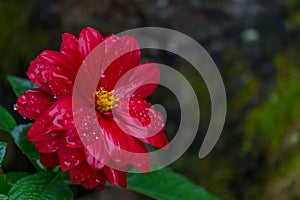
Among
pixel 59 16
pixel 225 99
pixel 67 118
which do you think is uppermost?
pixel 225 99

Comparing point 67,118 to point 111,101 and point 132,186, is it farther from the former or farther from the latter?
point 132,186

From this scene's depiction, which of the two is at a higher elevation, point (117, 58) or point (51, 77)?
point (117, 58)

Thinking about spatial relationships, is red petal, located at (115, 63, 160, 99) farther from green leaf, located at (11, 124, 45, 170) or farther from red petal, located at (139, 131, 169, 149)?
green leaf, located at (11, 124, 45, 170)

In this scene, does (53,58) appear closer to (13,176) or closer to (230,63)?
(13,176)

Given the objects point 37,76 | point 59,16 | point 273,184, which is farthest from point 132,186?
point 273,184

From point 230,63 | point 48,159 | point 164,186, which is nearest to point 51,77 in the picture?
point 48,159

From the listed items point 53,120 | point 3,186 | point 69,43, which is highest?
point 69,43

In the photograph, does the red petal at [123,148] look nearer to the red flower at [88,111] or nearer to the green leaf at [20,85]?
the red flower at [88,111]
